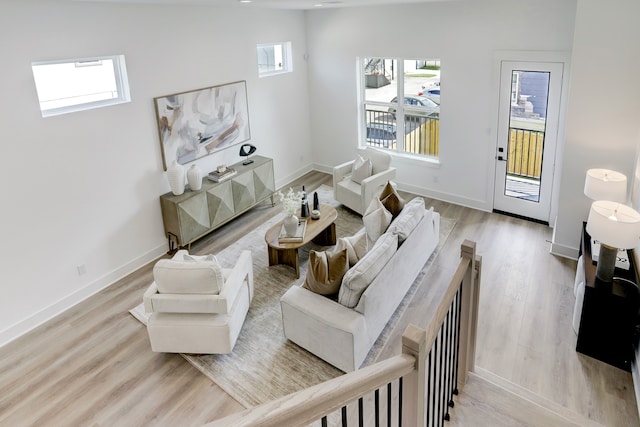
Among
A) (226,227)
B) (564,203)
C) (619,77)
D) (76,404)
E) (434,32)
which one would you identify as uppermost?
(434,32)

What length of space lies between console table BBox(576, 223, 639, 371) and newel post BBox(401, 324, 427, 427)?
2.59 m

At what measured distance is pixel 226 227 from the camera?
22.2ft

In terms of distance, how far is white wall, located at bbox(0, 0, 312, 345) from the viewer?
4.43 m

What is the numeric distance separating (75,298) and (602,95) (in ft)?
19.9

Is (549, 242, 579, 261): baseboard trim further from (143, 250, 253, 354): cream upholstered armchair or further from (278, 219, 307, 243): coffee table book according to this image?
(143, 250, 253, 354): cream upholstered armchair

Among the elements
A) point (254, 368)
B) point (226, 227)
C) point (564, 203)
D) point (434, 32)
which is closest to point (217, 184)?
point (226, 227)

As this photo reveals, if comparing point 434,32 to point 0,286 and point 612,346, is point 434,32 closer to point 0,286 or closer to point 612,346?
point 612,346

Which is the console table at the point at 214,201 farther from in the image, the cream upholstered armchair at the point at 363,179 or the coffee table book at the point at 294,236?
the coffee table book at the point at 294,236

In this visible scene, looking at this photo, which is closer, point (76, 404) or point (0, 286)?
point (76, 404)

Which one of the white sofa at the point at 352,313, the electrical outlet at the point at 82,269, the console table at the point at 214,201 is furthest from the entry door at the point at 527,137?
the electrical outlet at the point at 82,269

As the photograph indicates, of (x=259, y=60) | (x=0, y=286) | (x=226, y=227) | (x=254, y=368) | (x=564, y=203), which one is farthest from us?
(x=259, y=60)

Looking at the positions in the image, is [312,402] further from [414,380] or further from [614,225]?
[614,225]

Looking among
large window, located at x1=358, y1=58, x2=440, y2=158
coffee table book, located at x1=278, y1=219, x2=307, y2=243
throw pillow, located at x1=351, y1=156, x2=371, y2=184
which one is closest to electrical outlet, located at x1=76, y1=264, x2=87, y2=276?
coffee table book, located at x1=278, y1=219, x2=307, y2=243

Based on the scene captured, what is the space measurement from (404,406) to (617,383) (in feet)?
9.01
